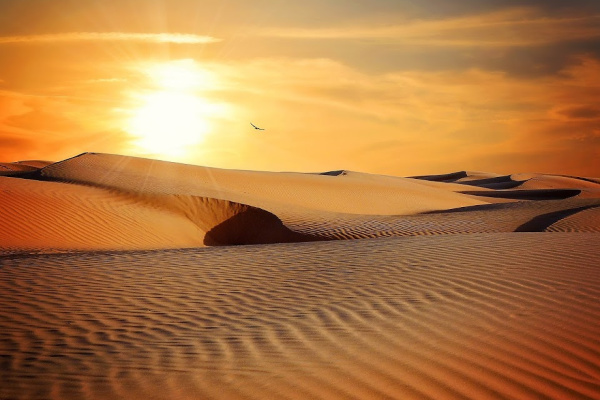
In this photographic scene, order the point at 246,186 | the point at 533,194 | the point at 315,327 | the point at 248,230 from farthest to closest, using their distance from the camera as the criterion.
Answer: the point at 533,194
the point at 246,186
the point at 248,230
the point at 315,327

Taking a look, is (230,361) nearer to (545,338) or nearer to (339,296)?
(339,296)

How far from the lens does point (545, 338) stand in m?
4.70

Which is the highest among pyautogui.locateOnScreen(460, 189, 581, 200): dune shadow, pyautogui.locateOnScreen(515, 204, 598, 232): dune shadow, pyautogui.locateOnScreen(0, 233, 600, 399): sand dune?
pyautogui.locateOnScreen(460, 189, 581, 200): dune shadow

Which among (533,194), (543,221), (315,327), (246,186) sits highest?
(246,186)

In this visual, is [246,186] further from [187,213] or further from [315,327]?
[315,327]

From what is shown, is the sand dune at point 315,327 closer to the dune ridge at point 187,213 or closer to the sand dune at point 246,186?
the dune ridge at point 187,213

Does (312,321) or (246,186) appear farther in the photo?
(246,186)

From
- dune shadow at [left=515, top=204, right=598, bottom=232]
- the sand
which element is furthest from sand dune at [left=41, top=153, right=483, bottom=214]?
the sand

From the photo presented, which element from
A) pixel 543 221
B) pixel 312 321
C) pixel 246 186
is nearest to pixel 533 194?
pixel 246 186

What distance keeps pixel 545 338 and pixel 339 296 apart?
2369 millimetres

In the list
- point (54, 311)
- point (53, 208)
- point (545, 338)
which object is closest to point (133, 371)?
point (54, 311)

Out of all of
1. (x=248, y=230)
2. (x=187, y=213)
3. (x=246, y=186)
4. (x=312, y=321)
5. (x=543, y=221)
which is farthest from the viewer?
(x=246, y=186)

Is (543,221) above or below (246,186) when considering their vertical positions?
below

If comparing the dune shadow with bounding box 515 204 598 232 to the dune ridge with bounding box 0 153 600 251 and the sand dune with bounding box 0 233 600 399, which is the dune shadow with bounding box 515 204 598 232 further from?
the sand dune with bounding box 0 233 600 399
